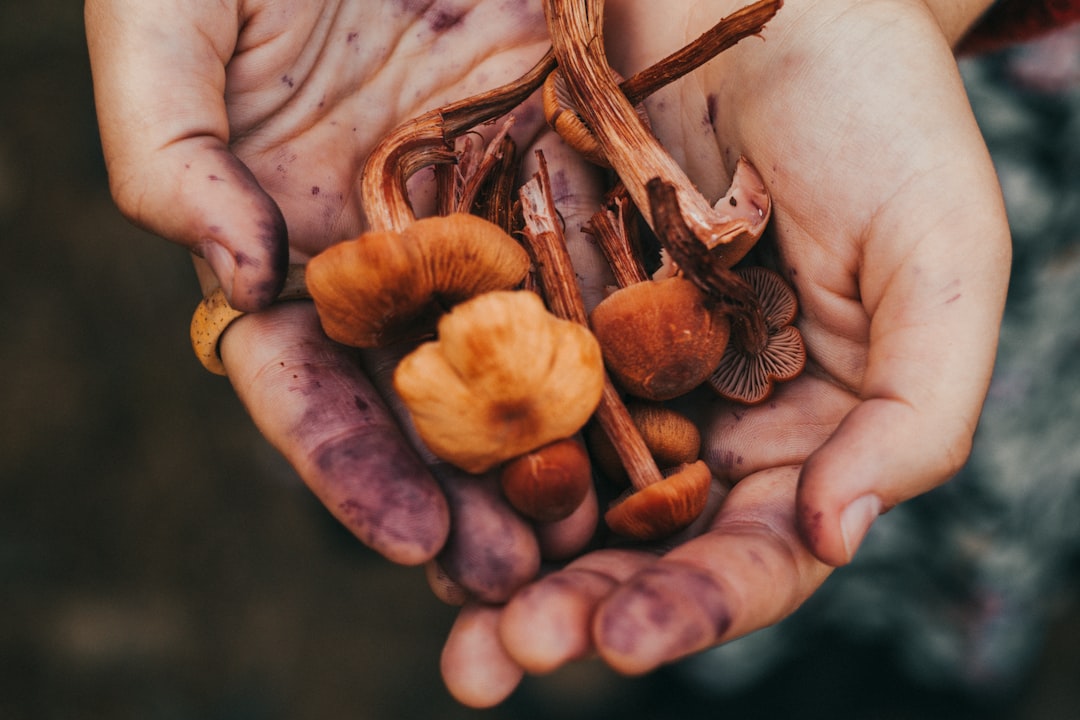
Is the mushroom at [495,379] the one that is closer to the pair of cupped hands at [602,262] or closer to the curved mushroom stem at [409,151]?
the pair of cupped hands at [602,262]

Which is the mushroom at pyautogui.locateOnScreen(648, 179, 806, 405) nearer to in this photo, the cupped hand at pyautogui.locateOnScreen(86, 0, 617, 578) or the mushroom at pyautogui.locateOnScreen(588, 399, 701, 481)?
the mushroom at pyautogui.locateOnScreen(588, 399, 701, 481)

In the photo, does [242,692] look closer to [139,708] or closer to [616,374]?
[139,708]

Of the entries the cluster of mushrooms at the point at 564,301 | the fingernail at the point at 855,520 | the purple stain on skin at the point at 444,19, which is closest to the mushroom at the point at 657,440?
the cluster of mushrooms at the point at 564,301

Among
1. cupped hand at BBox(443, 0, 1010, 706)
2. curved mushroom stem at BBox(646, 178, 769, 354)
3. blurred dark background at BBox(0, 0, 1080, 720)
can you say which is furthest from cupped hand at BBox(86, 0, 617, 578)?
blurred dark background at BBox(0, 0, 1080, 720)

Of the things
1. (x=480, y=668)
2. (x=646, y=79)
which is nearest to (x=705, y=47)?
(x=646, y=79)

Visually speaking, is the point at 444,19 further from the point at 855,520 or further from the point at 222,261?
the point at 855,520

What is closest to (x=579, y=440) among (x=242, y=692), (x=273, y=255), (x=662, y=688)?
(x=273, y=255)
